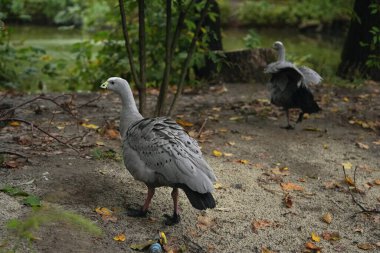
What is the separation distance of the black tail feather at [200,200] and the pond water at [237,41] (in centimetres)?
1000

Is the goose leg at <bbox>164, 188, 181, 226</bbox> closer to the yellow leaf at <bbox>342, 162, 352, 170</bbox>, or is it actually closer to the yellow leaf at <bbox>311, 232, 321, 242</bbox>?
the yellow leaf at <bbox>311, 232, 321, 242</bbox>

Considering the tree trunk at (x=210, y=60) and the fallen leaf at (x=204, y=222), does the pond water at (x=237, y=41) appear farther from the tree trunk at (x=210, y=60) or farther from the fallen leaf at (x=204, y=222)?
the fallen leaf at (x=204, y=222)

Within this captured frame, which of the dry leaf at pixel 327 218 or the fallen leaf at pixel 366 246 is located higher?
the fallen leaf at pixel 366 246

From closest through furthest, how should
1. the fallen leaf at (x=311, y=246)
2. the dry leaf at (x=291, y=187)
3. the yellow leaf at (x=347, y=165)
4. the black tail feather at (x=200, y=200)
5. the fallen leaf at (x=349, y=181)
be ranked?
the black tail feather at (x=200, y=200) < the fallen leaf at (x=311, y=246) < the dry leaf at (x=291, y=187) < the fallen leaf at (x=349, y=181) < the yellow leaf at (x=347, y=165)

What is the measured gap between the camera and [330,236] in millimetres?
3842

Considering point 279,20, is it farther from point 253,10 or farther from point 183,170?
point 183,170

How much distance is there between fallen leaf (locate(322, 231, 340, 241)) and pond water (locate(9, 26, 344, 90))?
9393mm

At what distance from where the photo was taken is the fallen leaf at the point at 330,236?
381 cm

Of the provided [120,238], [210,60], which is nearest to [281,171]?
[120,238]

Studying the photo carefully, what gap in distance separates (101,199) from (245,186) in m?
A: 1.40

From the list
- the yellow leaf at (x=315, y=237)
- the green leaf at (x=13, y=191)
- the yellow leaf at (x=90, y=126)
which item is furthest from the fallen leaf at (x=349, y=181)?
the green leaf at (x=13, y=191)

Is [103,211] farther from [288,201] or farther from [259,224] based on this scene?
[288,201]

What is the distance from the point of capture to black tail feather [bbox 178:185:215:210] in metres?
3.36

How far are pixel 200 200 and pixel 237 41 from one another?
15384 millimetres
